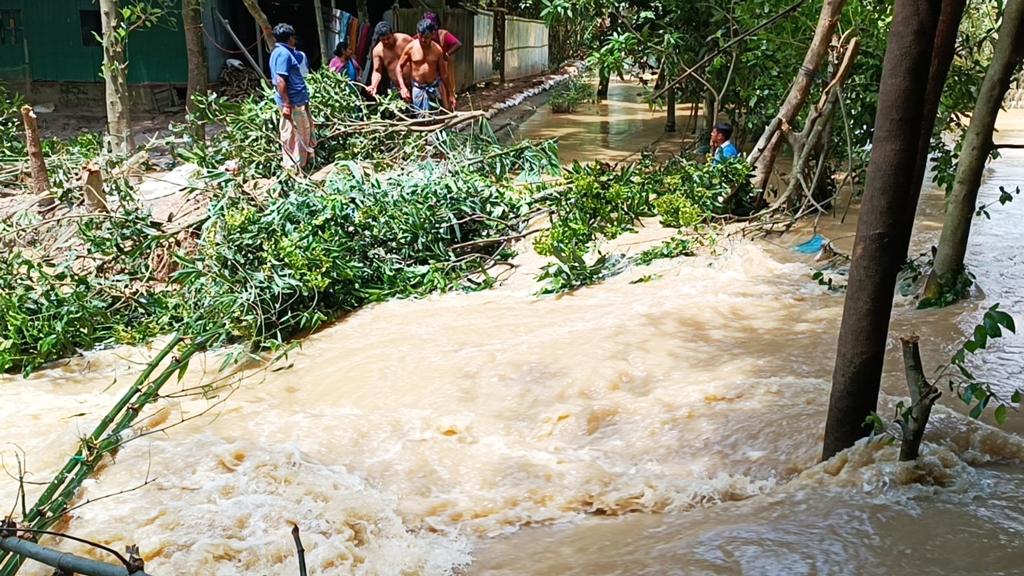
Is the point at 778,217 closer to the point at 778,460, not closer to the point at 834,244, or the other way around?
the point at 834,244

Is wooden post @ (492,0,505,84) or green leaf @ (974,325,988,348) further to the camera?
wooden post @ (492,0,505,84)

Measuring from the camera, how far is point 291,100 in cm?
928

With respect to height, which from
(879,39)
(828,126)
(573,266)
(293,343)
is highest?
(879,39)

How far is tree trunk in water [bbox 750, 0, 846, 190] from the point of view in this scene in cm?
768

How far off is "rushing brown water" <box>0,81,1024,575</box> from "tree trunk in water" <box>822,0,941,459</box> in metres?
0.37

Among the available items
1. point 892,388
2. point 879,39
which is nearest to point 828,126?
point 879,39

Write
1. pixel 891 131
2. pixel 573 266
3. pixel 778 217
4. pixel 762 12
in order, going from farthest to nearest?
pixel 762 12, pixel 778 217, pixel 573 266, pixel 891 131

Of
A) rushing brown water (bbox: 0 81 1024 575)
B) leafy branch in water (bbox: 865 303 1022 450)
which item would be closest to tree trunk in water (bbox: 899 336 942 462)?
leafy branch in water (bbox: 865 303 1022 450)

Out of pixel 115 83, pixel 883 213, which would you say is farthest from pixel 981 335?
pixel 115 83

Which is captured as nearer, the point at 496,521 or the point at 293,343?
the point at 496,521

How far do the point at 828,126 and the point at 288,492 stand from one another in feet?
19.8

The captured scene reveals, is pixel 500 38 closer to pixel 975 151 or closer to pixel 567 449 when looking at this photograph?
pixel 975 151

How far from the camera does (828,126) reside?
8.34 metres

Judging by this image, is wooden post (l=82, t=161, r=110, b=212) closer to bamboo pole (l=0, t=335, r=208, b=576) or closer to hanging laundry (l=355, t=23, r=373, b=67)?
bamboo pole (l=0, t=335, r=208, b=576)
